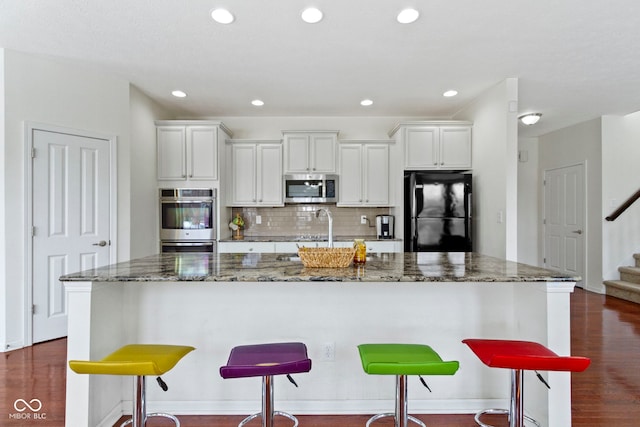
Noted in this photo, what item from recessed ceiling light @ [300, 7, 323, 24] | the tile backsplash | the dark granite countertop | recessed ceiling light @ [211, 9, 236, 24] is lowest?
the dark granite countertop

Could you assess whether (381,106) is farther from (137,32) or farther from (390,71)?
(137,32)

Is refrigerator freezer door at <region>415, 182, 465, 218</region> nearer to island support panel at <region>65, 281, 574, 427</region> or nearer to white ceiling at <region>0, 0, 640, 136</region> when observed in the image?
white ceiling at <region>0, 0, 640, 136</region>

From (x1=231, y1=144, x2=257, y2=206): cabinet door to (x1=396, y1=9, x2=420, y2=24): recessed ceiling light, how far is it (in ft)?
8.81

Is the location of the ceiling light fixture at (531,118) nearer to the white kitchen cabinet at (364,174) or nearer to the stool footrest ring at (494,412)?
the white kitchen cabinet at (364,174)

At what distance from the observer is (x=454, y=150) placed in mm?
4266

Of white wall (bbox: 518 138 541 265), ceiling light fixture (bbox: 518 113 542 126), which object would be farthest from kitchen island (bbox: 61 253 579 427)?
white wall (bbox: 518 138 541 265)

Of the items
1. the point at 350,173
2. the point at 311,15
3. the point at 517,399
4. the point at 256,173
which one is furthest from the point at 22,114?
the point at 517,399

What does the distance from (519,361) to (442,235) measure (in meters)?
2.73

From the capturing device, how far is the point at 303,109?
455cm

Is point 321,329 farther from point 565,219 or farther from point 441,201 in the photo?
point 565,219

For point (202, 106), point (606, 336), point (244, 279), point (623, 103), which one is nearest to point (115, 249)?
point (202, 106)

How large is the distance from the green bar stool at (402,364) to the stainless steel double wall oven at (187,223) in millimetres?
3123

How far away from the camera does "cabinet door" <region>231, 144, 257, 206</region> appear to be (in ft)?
15.1

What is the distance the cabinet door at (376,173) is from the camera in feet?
15.0
